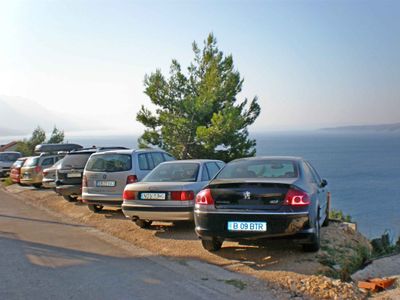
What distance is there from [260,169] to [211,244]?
1.44m

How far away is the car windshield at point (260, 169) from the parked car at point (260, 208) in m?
0.02

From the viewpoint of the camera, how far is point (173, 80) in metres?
A: 32.5

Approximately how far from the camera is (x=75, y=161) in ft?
45.8

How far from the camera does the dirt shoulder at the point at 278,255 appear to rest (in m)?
5.59

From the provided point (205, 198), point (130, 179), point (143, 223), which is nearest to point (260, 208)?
point (205, 198)

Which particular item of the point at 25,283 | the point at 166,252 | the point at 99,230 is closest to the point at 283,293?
the point at 166,252

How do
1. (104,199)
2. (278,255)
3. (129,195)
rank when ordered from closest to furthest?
(278,255) < (129,195) < (104,199)

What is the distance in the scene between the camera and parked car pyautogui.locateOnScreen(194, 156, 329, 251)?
6.41 meters

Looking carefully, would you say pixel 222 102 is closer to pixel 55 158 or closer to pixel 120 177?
pixel 55 158

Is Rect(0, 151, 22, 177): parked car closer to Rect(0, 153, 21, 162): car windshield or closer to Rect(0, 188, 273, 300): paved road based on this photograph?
Rect(0, 153, 21, 162): car windshield

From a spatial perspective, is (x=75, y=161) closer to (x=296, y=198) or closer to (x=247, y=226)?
(x=247, y=226)

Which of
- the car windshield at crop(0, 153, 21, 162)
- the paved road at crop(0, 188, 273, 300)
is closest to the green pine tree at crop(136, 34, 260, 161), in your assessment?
the car windshield at crop(0, 153, 21, 162)

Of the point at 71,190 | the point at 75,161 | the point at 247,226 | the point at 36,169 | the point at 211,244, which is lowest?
the point at 211,244

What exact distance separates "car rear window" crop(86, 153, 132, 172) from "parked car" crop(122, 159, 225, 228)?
1.77 metres
